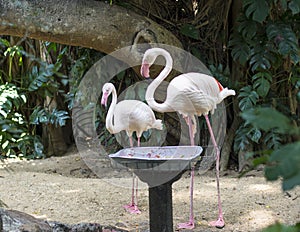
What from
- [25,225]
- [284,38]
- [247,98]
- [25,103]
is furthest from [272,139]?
[25,103]

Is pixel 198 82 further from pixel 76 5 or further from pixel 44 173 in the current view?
pixel 44 173

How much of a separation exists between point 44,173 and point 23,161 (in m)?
0.77

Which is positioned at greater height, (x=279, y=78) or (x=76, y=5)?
(x=76, y=5)

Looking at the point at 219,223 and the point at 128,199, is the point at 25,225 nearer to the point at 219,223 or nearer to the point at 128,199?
the point at 219,223

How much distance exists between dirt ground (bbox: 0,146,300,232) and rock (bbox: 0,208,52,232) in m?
0.91

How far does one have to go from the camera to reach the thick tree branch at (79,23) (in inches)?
147

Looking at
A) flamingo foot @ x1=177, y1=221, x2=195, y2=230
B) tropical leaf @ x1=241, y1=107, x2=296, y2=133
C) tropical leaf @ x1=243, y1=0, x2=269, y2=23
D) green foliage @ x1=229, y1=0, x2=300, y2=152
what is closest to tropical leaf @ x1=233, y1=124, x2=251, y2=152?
green foliage @ x1=229, y1=0, x2=300, y2=152

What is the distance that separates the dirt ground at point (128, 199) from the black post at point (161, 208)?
404 mm

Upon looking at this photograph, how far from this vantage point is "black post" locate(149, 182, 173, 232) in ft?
8.68

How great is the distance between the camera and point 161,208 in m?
2.65

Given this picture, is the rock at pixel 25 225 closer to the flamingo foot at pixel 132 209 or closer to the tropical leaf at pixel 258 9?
the flamingo foot at pixel 132 209

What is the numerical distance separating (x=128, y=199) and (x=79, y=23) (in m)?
1.29

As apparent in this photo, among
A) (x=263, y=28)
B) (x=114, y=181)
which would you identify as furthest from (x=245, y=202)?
(x=263, y=28)

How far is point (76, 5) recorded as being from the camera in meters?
3.84
